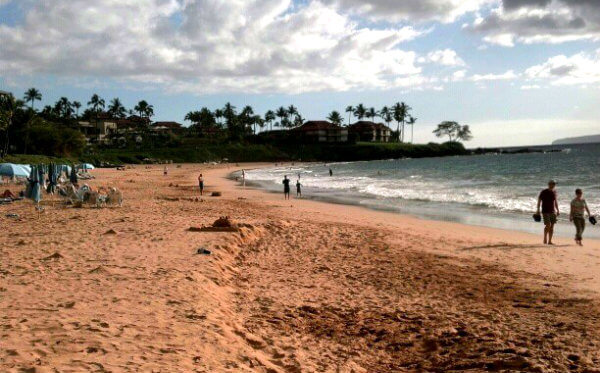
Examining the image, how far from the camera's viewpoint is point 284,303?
288 inches

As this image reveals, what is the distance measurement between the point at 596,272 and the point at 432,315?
464 centimetres

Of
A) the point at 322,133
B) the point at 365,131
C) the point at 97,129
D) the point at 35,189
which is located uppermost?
the point at 365,131

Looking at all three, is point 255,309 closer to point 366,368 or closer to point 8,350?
point 366,368

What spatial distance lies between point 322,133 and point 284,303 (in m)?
130

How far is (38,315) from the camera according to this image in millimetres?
5387

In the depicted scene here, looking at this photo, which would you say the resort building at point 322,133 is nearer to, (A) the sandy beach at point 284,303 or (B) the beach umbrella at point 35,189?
(B) the beach umbrella at point 35,189

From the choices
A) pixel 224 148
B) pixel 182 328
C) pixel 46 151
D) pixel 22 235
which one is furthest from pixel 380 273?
pixel 224 148

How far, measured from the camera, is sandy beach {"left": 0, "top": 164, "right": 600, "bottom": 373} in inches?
194

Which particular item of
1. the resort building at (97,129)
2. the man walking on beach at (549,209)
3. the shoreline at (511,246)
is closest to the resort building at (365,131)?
the resort building at (97,129)

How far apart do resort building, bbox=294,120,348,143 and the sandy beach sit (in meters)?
124

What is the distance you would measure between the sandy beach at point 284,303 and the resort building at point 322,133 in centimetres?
12425

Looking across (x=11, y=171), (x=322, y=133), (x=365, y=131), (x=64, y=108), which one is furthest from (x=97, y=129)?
(x=11, y=171)

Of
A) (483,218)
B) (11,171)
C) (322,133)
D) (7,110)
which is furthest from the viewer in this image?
(322,133)

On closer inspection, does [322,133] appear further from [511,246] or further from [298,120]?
[511,246]
